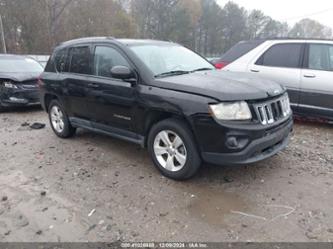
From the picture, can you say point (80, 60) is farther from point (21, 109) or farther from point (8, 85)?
point (21, 109)

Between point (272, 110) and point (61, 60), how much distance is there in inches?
148

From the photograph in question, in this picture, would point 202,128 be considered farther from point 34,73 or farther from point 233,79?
point 34,73

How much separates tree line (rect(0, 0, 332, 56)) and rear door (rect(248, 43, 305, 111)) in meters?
32.7

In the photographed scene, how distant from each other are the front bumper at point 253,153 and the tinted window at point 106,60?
183 centimetres

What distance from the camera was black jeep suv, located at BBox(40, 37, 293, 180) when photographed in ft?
11.3

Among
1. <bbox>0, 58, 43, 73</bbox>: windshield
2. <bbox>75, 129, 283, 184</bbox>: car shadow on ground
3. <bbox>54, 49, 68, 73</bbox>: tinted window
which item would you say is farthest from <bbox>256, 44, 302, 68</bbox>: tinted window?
<bbox>0, 58, 43, 73</bbox>: windshield

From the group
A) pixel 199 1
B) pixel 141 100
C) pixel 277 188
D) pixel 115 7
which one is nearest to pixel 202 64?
pixel 141 100

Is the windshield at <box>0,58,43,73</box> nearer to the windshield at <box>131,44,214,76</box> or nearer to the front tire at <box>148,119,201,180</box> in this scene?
the windshield at <box>131,44,214,76</box>

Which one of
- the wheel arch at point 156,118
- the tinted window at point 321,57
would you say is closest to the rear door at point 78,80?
the wheel arch at point 156,118

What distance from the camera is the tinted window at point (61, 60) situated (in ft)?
18.1

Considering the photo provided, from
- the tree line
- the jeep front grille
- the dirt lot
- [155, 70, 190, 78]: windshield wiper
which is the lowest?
the dirt lot

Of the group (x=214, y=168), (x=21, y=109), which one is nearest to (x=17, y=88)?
(x=21, y=109)

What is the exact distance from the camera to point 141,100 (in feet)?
13.3

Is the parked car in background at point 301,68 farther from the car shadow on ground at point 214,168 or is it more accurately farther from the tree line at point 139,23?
the tree line at point 139,23
